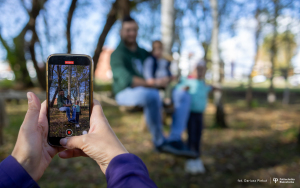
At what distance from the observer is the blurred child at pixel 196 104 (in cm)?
303

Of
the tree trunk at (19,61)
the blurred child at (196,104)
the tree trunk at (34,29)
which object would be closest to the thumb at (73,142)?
the blurred child at (196,104)

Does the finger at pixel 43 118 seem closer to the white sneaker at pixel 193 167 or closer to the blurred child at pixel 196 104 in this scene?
the blurred child at pixel 196 104

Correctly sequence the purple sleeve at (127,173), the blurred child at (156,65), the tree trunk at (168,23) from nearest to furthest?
the purple sleeve at (127,173) → the blurred child at (156,65) → the tree trunk at (168,23)

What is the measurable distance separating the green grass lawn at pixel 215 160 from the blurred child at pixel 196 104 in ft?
0.62

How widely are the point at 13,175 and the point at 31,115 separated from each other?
237mm

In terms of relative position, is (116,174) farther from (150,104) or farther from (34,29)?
(34,29)

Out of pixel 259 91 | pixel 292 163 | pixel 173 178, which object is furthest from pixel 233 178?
pixel 259 91

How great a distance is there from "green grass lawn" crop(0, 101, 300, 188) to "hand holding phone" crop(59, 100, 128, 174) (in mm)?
2355

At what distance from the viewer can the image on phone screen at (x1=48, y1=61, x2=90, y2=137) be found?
99 cm

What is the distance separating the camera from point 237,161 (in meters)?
3.90

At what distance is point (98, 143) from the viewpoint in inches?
33.6

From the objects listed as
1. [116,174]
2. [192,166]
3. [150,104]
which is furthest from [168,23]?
[116,174]

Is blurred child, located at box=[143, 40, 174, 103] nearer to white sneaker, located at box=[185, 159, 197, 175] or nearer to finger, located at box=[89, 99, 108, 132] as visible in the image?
white sneaker, located at box=[185, 159, 197, 175]

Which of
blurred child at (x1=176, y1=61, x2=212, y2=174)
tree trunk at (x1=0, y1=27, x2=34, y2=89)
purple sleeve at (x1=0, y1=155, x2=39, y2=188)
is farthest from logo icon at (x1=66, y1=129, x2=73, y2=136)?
tree trunk at (x1=0, y1=27, x2=34, y2=89)
